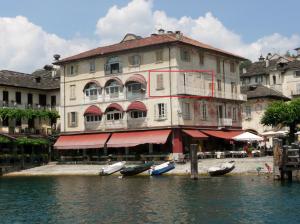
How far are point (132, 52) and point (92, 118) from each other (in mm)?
10709

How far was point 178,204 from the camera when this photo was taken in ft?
118

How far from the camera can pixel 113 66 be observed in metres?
75.2

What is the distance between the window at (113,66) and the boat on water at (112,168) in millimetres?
15155

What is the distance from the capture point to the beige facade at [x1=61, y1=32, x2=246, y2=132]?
6981cm

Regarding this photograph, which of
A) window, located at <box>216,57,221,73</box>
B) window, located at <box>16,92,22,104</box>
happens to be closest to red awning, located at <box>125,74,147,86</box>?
window, located at <box>216,57,221,73</box>

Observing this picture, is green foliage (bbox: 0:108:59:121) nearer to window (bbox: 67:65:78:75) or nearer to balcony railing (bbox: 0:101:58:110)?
balcony railing (bbox: 0:101:58:110)

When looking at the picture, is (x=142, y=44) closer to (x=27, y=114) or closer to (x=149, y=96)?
(x=149, y=96)

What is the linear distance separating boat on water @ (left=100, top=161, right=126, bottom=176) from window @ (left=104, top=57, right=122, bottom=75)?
597 inches

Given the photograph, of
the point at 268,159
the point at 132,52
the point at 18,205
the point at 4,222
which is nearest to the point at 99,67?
the point at 132,52

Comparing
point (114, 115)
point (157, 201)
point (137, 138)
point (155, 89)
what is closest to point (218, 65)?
point (155, 89)

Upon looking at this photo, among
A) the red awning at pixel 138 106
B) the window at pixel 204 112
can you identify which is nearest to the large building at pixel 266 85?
the window at pixel 204 112

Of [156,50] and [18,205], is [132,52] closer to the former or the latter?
[156,50]

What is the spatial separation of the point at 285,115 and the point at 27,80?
124 feet

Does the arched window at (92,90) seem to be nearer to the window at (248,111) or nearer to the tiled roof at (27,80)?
the tiled roof at (27,80)
